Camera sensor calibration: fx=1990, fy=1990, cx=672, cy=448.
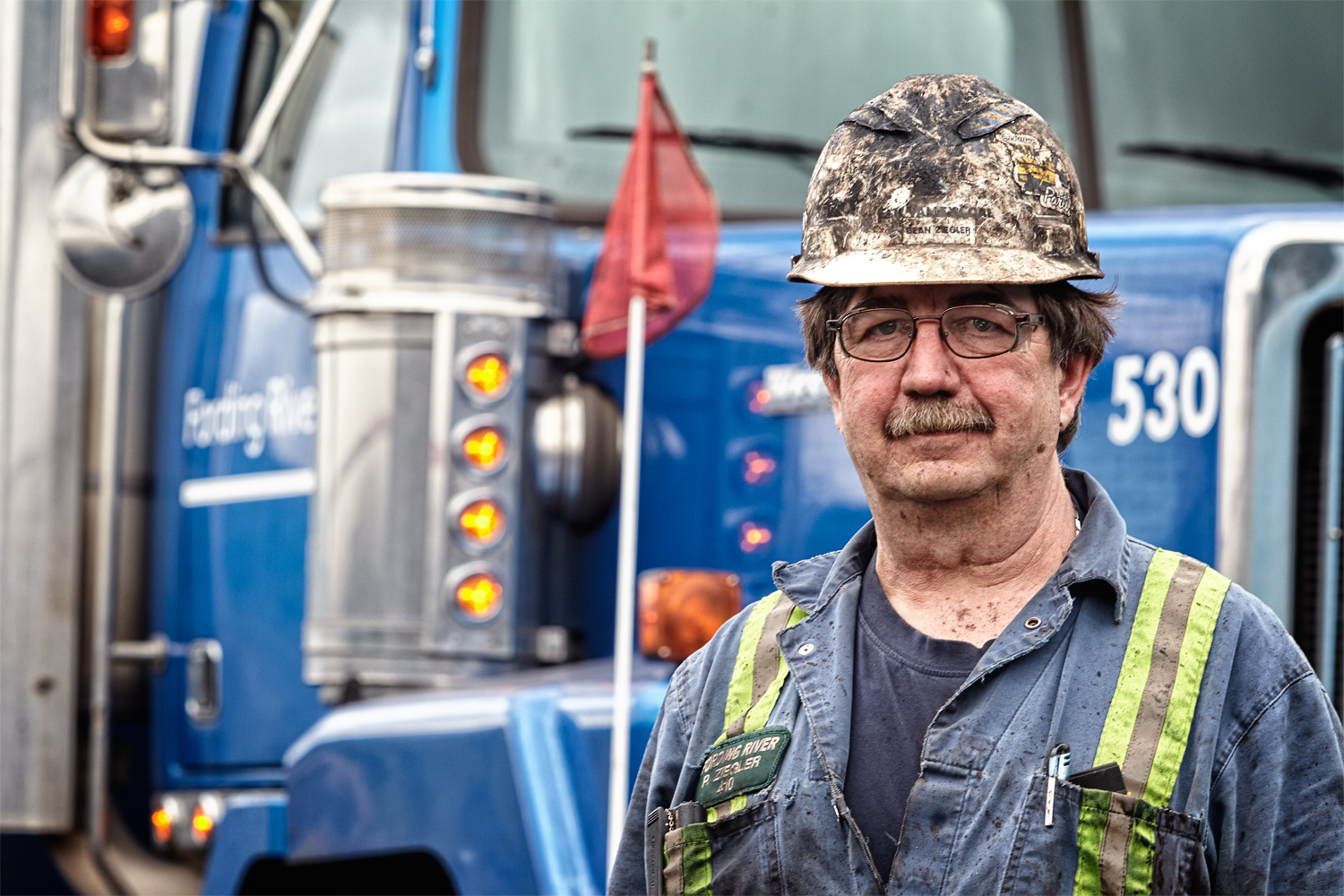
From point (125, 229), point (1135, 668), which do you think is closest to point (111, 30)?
point (125, 229)

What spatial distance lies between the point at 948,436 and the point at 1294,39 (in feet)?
7.08

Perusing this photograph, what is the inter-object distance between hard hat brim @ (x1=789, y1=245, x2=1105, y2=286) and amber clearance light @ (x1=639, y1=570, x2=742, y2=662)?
5.08ft

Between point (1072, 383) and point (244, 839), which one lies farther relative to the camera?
point (244, 839)

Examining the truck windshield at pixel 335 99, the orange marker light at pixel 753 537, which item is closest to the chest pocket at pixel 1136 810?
the orange marker light at pixel 753 537

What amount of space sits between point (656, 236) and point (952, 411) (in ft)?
5.83

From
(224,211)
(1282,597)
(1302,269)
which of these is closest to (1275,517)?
(1282,597)

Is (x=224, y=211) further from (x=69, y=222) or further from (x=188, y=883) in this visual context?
(x=188, y=883)

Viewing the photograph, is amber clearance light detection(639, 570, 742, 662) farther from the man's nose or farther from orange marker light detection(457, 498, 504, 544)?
the man's nose

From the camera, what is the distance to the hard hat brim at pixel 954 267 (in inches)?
85.6

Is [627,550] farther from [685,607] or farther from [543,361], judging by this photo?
[543,361]

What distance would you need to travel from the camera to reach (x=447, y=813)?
383cm

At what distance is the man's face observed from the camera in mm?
2193

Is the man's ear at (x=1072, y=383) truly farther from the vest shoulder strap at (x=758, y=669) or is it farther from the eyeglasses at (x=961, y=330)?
the vest shoulder strap at (x=758, y=669)

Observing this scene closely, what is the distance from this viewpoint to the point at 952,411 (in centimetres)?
219
